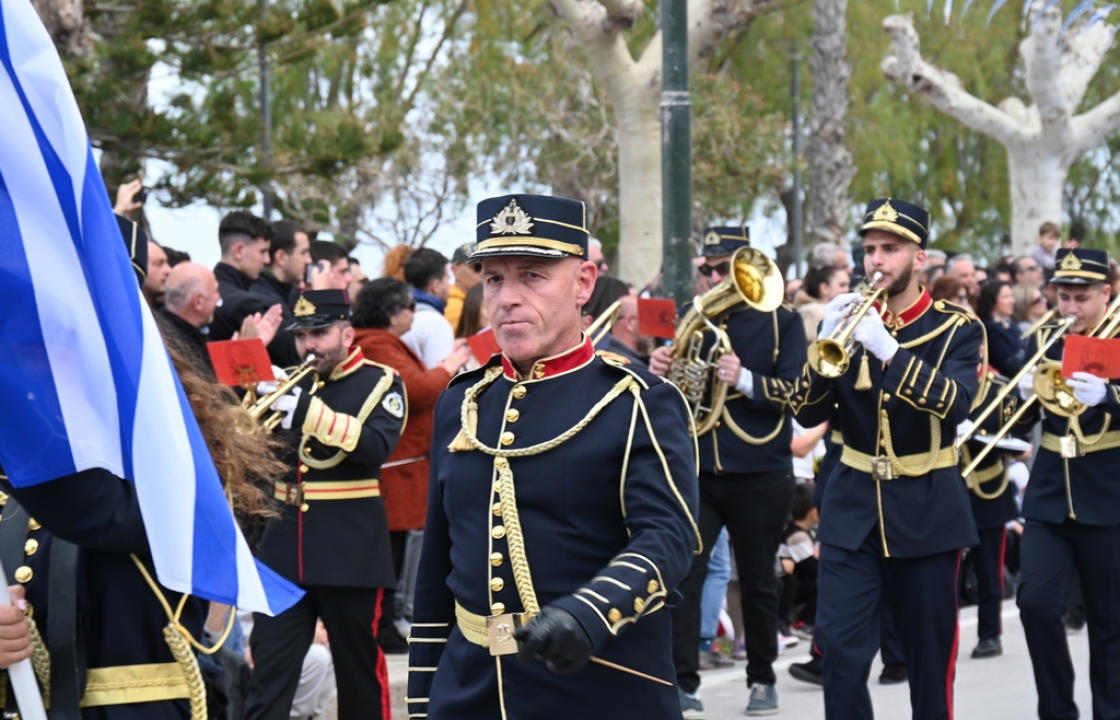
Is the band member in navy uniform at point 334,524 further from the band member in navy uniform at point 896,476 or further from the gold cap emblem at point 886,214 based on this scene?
the gold cap emblem at point 886,214

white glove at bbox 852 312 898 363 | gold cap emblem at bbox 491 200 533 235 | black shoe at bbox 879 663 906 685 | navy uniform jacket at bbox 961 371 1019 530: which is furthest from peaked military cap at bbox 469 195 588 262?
navy uniform jacket at bbox 961 371 1019 530

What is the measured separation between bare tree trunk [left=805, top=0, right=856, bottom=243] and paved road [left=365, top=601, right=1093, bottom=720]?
16271 millimetres

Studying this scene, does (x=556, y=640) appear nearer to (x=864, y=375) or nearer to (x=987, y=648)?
(x=864, y=375)

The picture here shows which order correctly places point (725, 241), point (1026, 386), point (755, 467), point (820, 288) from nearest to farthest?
point (1026, 386), point (755, 467), point (725, 241), point (820, 288)

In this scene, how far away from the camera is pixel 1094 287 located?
26.2 feet

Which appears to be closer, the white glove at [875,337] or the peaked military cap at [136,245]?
the peaked military cap at [136,245]

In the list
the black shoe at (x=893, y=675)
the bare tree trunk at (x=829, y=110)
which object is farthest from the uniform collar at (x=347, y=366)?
the bare tree trunk at (x=829, y=110)

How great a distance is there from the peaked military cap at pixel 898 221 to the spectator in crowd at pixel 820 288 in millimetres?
4820

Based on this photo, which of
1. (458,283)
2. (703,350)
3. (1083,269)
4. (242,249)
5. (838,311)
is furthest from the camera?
(458,283)

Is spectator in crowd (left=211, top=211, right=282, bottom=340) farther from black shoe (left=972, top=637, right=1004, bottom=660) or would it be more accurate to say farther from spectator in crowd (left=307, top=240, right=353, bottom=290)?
black shoe (left=972, top=637, right=1004, bottom=660)

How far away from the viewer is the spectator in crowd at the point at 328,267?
32.2 ft

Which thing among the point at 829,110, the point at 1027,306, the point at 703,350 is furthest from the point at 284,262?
the point at 829,110

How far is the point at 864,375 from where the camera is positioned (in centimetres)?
689

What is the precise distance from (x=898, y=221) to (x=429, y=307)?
3.70m
